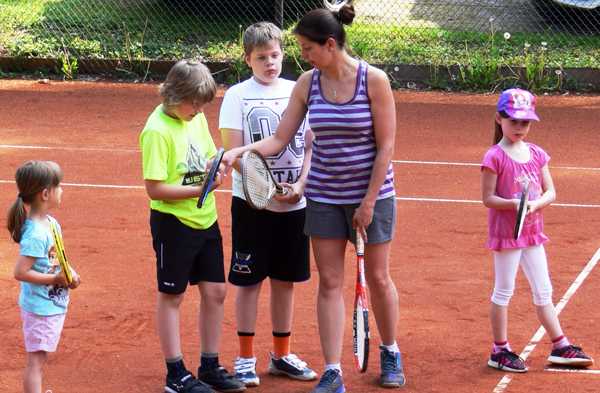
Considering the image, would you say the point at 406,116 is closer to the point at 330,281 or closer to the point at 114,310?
the point at 114,310

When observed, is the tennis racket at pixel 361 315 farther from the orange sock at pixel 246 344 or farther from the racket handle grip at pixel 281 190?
the orange sock at pixel 246 344

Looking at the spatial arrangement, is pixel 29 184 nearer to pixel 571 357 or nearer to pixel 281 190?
pixel 281 190

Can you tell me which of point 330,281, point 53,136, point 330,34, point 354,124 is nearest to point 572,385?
point 330,281

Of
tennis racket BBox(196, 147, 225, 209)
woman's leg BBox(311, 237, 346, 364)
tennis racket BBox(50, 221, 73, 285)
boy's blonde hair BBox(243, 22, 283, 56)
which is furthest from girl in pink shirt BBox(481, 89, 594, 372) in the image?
tennis racket BBox(50, 221, 73, 285)

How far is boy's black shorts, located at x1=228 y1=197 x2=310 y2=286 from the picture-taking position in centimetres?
590

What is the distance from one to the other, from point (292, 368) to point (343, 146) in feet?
4.36

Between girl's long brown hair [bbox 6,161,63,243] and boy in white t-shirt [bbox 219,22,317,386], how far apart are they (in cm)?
110

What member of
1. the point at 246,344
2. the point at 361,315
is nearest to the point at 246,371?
the point at 246,344

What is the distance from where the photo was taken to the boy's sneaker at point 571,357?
19.9 ft

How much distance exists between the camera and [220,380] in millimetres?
5812

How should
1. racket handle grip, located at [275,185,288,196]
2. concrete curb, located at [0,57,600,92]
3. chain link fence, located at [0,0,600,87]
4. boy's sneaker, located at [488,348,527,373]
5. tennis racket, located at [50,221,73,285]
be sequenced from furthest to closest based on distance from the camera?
1. chain link fence, located at [0,0,600,87]
2. concrete curb, located at [0,57,600,92]
3. boy's sneaker, located at [488,348,527,373]
4. racket handle grip, located at [275,185,288,196]
5. tennis racket, located at [50,221,73,285]

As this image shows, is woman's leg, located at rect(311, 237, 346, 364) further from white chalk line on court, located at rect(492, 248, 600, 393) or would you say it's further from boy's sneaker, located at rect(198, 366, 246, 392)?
Answer: white chalk line on court, located at rect(492, 248, 600, 393)

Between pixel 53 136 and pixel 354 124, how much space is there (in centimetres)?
836

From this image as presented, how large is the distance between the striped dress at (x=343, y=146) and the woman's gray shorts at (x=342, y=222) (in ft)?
0.12
